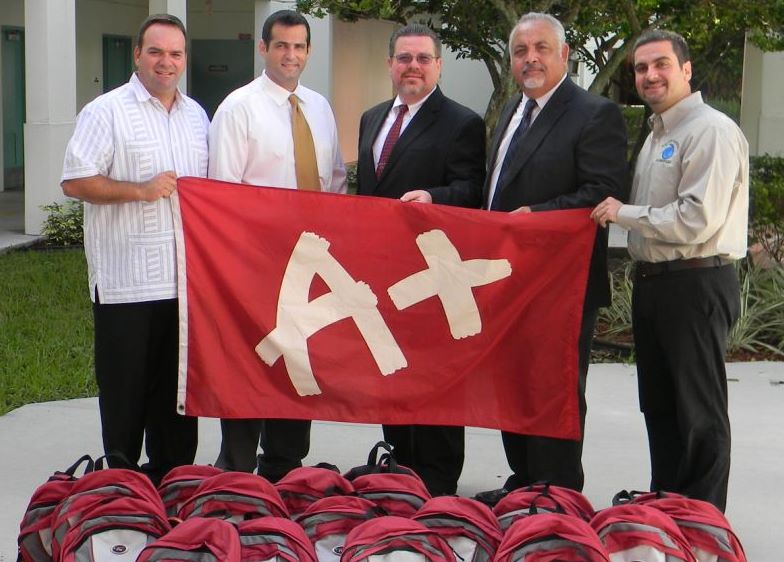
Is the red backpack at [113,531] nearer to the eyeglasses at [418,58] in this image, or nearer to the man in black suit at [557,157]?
the man in black suit at [557,157]

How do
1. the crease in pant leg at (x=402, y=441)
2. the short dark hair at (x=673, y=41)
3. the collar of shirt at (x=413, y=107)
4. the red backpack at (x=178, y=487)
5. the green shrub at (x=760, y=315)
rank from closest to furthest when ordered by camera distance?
1. the red backpack at (x=178, y=487)
2. the short dark hair at (x=673, y=41)
3. the collar of shirt at (x=413, y=107)
4. the crease in pant leg at (x=402, y=441)
5. the green shrub at (x=760, y=315)

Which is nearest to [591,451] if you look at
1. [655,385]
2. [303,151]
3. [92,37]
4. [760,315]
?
[655,385]

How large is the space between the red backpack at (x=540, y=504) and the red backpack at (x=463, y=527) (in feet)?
0.35

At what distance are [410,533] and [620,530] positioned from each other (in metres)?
0.75

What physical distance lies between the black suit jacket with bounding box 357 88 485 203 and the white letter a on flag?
545 mm

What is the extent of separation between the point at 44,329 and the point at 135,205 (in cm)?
423

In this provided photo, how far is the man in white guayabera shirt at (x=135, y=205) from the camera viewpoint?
4887 mm

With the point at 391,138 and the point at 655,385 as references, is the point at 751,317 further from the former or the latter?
the point at 391,138

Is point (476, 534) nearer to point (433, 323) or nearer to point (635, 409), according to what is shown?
point (433, 323)

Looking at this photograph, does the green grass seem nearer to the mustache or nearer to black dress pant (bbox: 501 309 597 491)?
black dress pant (bbox: 501 309 597 491)

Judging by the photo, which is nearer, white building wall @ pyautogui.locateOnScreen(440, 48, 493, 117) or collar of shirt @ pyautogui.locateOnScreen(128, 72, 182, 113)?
collar of shirt @ pyautogui.locateOnScreen(128, 72, 182, 113)

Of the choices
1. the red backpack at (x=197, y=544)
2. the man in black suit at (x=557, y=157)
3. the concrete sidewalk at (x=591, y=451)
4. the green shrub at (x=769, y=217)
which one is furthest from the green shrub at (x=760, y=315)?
the red backpack at (x=197, y=544)

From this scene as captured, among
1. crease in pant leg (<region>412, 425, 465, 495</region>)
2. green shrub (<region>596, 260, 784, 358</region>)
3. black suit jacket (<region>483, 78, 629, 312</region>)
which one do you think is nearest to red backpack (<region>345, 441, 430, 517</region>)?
crease in pant leg (<region>412, 425, 465, 495</region>)

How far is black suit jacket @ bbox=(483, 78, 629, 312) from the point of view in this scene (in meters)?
4.84
